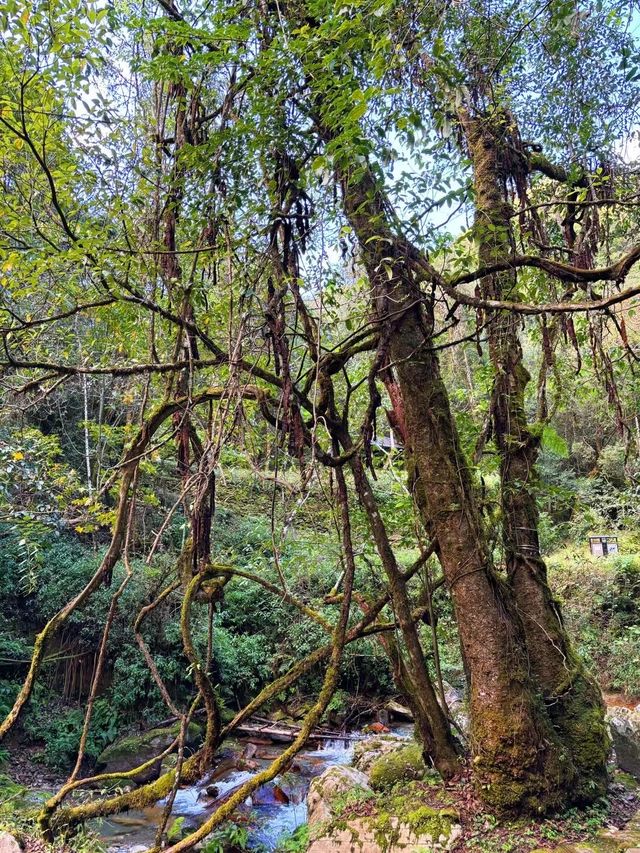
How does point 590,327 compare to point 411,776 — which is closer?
point 590,327

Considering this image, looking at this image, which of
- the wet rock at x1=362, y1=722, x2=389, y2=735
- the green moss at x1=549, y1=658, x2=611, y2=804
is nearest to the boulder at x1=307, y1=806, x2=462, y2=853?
the green moss at x1=549, y1=658, x2=611, y2=804

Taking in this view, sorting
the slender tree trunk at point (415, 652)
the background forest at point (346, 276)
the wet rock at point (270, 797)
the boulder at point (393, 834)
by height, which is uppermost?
the background forest at point (346, 276)

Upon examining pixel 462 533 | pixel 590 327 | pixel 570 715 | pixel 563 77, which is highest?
pixel 563 77

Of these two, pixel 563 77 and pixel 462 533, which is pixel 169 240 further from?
pixel 563 77

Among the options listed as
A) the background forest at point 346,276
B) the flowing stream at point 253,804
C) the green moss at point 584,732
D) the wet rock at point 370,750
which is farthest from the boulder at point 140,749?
the green moss at point 584,732

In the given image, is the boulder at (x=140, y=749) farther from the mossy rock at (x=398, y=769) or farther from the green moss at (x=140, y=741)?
the mossy rock at (x=398, y=769)

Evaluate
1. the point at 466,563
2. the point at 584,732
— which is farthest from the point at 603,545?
the point at 466,563

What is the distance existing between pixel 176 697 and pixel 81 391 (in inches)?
187

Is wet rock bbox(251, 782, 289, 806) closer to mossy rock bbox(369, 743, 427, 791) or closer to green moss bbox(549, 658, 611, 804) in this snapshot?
mossy rock bbox(369, 743, 427, 791)

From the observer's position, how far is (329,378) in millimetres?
2906

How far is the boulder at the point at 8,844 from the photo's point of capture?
2521mm

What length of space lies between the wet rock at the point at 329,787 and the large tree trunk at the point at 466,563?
1101 mm

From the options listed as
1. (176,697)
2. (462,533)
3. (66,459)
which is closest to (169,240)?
(462,533)

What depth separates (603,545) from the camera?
8.88 metres
